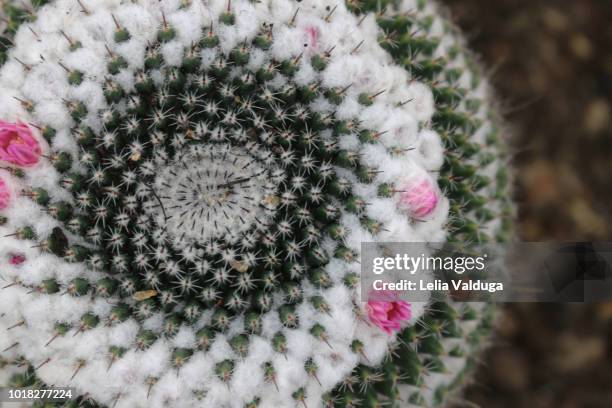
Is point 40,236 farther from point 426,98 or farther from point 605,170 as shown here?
point 605,170

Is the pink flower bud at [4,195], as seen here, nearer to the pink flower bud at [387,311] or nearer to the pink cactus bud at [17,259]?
the pink cactus bud at [17,259]

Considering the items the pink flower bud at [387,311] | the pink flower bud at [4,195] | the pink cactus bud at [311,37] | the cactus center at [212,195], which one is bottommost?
the pink flower bud at [387,311]

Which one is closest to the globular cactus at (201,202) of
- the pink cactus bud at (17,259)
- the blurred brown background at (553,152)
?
the pink cactus bud at (17,259)

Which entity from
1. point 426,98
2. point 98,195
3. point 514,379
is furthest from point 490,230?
point 514,379

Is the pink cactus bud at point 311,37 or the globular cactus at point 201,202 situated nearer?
the globular cactus at point 201,202

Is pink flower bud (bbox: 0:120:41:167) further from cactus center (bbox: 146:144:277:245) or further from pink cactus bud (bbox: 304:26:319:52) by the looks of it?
pink cactus bud (bbox: 304:26:319:52)
